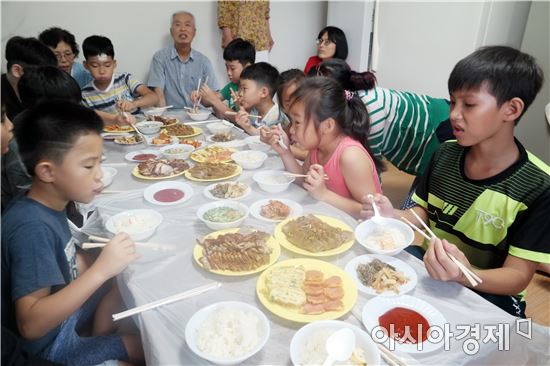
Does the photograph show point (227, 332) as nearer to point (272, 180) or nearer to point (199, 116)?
point (272, 180)

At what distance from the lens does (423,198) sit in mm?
1823

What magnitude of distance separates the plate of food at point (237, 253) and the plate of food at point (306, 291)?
0.07 metres

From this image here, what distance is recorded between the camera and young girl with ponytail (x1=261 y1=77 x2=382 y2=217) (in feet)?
6.20

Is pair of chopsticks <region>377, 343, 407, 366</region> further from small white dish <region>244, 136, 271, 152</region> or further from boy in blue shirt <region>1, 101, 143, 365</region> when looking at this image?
small white dish <region>244, 136, 271, 152</region>

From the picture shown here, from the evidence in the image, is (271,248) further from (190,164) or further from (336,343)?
(190,164)

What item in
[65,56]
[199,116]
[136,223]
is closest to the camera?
[136,223]

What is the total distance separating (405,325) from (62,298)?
110 centimetres

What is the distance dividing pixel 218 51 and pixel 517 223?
4.97 m

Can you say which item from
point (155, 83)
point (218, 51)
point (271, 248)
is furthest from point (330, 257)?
point (218, 51)

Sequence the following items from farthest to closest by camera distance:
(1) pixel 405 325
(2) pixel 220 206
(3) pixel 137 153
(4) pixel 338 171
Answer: (3) pixel 137 153 < (4) pixel 338 171 < (2) pixel 220 206 < (1) pixel 405 325

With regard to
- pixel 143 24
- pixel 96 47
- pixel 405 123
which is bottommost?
pixel 405 123

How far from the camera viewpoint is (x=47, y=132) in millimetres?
1328

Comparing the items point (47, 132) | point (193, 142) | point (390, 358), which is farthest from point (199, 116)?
point (390, 358)

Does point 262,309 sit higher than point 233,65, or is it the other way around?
point 233,65
